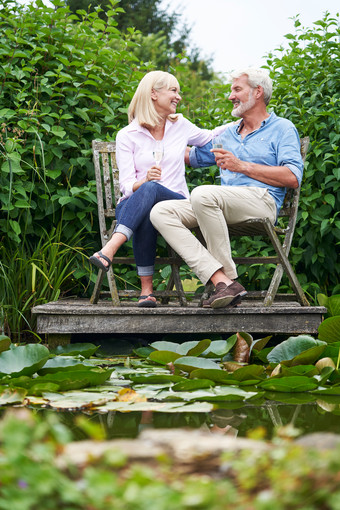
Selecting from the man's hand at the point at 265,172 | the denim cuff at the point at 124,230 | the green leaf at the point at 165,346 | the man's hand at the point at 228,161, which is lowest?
the green leaf at the point at 165,346

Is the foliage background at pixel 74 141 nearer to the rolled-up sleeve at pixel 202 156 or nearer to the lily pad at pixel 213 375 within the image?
the rolled-up sleeve at pixel 202 156

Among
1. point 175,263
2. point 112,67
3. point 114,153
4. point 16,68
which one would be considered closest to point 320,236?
point 175,263

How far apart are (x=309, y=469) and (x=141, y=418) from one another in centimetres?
111

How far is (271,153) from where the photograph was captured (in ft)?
11.4

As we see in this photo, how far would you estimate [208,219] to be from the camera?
313 cm

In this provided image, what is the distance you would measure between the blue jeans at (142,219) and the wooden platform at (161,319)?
14.1 inches

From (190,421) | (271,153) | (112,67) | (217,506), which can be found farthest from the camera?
Answer: (112,67)

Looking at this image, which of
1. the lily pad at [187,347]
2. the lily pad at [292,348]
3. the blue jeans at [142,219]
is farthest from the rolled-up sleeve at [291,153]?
the lily pad at [187,347]

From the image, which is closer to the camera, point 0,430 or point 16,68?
point 0,430

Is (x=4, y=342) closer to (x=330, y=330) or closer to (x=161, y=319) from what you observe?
(x=161, y=319)

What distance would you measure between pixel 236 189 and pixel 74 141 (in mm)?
1271

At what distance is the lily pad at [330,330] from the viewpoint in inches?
106

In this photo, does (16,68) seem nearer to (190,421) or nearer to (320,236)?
(320,236)

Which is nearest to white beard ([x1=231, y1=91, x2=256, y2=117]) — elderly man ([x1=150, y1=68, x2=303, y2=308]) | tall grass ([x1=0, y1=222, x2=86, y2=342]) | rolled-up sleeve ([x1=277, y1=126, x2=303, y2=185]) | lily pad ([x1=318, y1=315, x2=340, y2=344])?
elderly man ([x1=150, y1=68, x2=303, y2=308])
